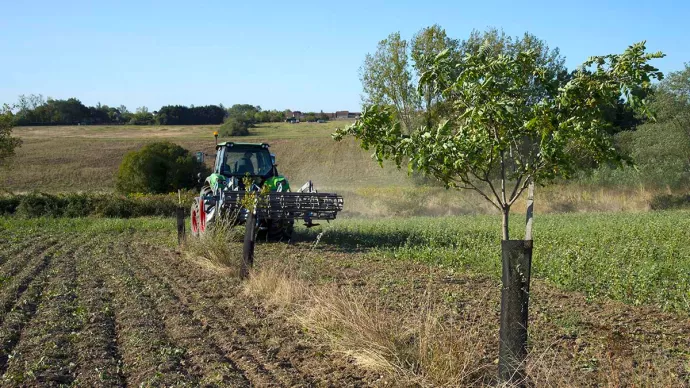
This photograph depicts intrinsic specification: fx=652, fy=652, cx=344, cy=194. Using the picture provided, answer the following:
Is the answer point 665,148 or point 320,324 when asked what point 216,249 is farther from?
point 665,148

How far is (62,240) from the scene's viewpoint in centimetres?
1623

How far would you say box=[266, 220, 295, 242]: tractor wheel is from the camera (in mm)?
13898

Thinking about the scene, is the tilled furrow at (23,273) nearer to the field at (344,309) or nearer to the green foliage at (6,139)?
the field at (344,309)

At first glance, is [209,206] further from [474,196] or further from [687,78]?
[687,78]

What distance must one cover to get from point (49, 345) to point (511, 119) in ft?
15.0

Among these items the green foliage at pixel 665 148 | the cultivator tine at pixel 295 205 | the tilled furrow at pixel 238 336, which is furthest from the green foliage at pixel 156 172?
the tilled furrow at pixel 238 336

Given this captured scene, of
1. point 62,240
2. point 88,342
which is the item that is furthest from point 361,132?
point 62,240

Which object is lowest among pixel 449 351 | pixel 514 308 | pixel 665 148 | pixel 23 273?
pixel 23 273

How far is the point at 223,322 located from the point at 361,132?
2.85m

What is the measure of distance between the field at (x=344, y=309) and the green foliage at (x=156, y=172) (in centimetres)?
1535

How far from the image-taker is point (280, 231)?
14281 millimetres

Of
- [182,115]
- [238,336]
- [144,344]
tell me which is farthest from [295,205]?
[182,115]

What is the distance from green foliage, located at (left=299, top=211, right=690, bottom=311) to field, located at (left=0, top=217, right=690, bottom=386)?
0.24 ft

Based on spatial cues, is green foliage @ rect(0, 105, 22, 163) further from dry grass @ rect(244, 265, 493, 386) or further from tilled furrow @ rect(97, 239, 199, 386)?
dry grass @ rect(244, 265, 493, 386)
